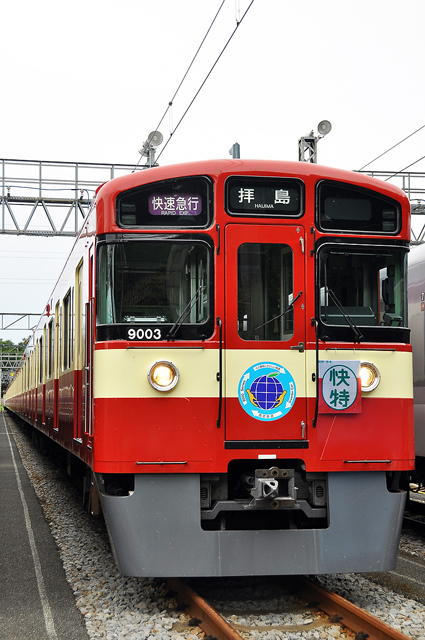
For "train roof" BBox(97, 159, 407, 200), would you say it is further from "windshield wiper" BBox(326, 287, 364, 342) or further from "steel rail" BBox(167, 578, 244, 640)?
"steel rail" BBox(167, 578, 244, 640)

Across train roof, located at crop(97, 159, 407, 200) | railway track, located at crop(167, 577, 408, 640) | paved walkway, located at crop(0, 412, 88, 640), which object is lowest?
paved walkway, located at crop(0, 412, 88, 640)

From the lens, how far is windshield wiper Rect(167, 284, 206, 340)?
549 centimetres

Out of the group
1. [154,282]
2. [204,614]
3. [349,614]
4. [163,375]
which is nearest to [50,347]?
[154,282]

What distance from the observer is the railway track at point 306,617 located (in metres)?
4.66

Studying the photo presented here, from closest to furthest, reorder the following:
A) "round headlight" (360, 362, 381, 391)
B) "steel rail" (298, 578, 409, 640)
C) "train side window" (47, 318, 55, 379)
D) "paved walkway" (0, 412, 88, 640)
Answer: "steel rail" (298, 578, 409, 640) < "paved walkway" (0, 412, 88, 640) < "round headlight" (360, 362, 381, 391) < "train side window" (47, 318, 55, 379)

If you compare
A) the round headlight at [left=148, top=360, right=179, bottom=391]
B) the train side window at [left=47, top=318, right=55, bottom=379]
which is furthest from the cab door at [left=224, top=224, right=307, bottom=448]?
the train side window at [left=47, top=318, right=55, bottom=379]

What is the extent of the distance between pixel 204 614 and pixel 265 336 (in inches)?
75.9

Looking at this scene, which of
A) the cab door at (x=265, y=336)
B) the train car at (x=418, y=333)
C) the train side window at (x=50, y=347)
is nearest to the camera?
the cab door at (x=265, y=336)

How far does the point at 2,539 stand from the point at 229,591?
137 inches

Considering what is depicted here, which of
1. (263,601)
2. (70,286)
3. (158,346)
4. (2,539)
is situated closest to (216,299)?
(158,346)

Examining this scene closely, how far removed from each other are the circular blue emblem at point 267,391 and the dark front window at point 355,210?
1145 millimetres

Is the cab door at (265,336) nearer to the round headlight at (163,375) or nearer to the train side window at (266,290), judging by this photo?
the train side window at (266,290)

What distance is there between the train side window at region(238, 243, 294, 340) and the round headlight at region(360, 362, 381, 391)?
60 cm

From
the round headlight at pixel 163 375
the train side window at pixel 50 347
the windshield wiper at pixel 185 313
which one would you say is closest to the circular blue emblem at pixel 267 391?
the round headlight at pixel 163 375
